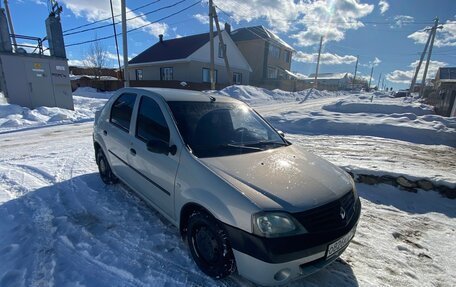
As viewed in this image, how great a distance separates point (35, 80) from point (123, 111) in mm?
11670

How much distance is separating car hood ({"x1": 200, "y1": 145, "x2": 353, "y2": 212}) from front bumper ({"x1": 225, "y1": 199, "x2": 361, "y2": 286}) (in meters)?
0.26

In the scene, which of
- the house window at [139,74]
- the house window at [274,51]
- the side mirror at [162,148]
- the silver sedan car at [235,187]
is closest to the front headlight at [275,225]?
the silver sedan car at [235,187]

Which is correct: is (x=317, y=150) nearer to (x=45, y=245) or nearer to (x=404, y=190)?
(x=404, y=190)

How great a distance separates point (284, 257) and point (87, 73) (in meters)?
43.1

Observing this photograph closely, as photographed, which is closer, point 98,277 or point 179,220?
point 98,277

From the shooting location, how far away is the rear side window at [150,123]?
3.07 metres

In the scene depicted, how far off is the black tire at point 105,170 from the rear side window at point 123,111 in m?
0.75

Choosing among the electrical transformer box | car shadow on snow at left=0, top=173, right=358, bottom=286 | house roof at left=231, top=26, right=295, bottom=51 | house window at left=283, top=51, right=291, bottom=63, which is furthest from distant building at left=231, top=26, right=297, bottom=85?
car shadow on snow at left=0, top=173, right=358, bottom=286

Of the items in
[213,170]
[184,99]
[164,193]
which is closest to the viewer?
[213,170]

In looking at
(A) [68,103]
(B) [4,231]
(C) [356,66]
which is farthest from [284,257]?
(C) [356,66]

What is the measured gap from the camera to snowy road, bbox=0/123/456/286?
2523 millimetres

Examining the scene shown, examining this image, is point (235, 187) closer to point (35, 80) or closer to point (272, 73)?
point (35, 80)

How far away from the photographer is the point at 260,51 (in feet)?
126

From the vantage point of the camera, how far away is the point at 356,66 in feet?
251
